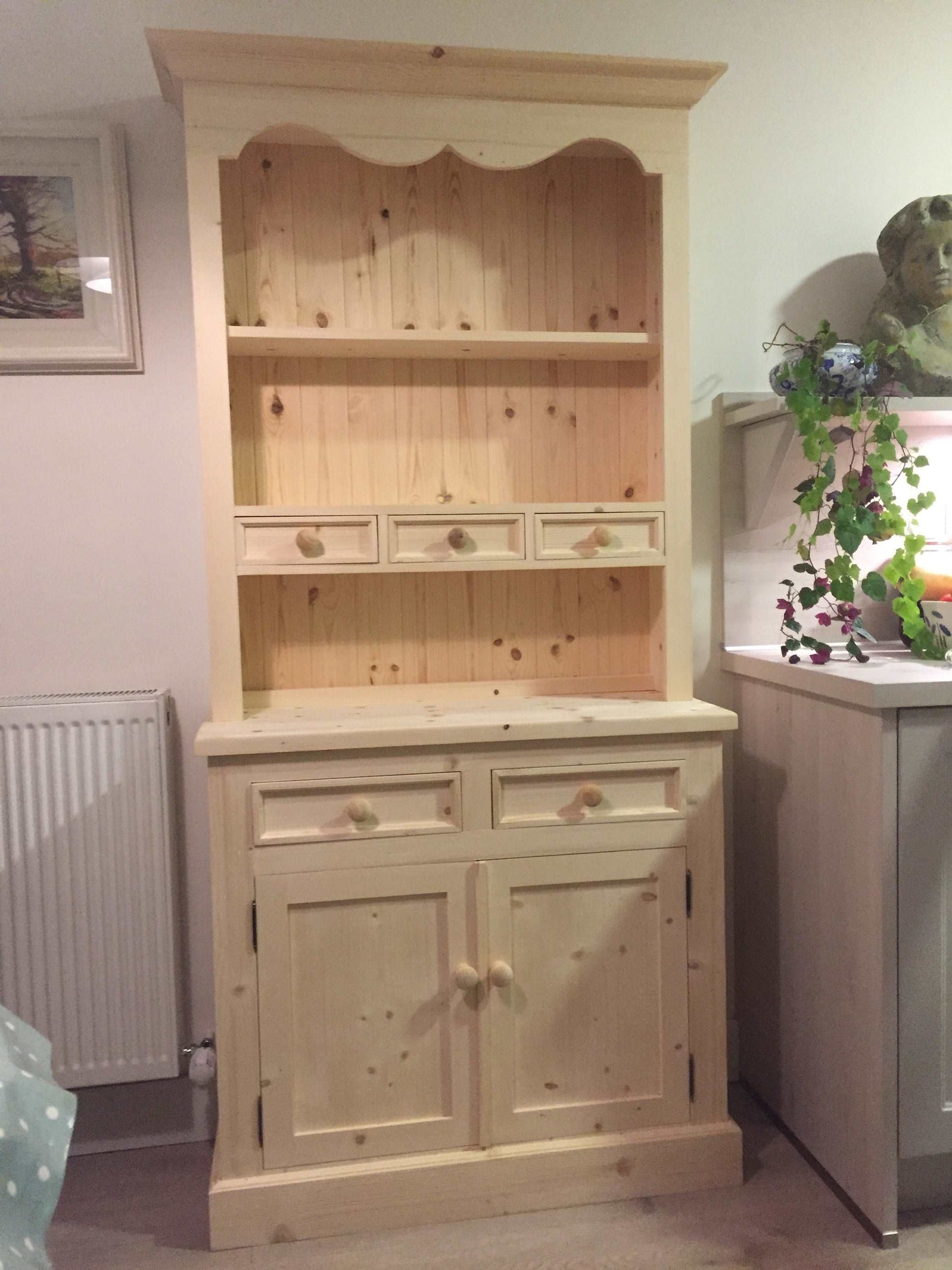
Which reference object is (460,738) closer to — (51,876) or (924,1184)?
(51,876)

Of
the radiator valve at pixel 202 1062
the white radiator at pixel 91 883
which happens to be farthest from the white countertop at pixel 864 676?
the radiator valve at pixel 202 1062

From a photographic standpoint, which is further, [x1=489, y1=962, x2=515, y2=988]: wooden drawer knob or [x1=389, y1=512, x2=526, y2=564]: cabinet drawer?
[x1=389, y1=512, x2=526, y2=564]: cabinet drawer

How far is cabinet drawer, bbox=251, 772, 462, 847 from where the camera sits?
5.23 ft

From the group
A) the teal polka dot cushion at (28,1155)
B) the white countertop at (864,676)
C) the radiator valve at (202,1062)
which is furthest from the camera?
the radiator valve at (202,1062)

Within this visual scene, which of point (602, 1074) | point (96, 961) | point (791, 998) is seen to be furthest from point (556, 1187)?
point (96, 961)

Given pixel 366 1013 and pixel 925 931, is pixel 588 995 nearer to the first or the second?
pixel 366 1013

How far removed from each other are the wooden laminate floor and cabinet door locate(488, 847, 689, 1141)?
15 cm

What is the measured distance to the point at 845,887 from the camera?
5.43 ft

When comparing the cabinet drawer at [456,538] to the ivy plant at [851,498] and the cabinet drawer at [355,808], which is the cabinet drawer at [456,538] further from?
the ivy plant at [851,498]

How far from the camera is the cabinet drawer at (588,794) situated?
5.44ft

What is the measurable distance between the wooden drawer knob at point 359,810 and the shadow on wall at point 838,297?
1374mm

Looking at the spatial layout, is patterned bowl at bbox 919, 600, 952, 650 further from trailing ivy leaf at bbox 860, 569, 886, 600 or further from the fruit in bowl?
trailing ivy leaf at bbox 860, 569, 886, 600

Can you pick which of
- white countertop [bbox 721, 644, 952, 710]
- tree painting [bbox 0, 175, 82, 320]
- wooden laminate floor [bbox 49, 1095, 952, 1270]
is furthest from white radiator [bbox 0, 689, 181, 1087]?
white countertop [bbox 721, 644, 952, 710]

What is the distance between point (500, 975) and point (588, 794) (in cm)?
35
